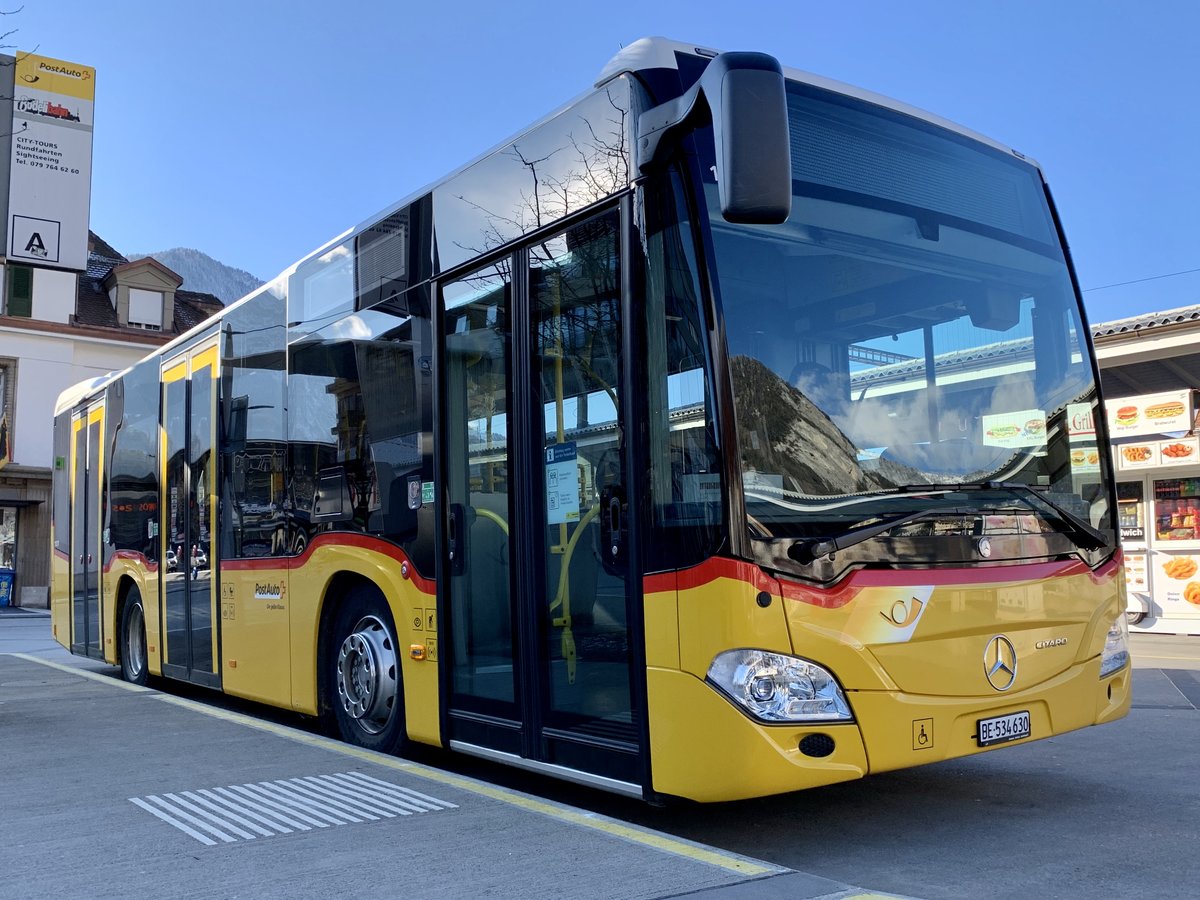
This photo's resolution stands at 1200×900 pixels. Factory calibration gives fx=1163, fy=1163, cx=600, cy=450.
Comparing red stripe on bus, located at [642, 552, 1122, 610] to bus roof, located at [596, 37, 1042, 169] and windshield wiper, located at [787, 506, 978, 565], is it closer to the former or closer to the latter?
windshield wiper, located at [787, 506, 978, 565]

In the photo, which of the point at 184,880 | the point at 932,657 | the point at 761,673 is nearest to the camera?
the point at 184,880

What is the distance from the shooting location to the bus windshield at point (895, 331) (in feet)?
14.6

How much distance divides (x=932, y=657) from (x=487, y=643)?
213 centimetres

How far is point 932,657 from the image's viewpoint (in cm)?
450

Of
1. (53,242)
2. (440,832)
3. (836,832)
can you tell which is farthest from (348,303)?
(836,832)

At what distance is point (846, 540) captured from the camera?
14.3 ft

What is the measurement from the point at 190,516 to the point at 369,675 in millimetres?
3406

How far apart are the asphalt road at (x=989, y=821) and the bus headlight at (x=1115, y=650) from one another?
652 millimetres

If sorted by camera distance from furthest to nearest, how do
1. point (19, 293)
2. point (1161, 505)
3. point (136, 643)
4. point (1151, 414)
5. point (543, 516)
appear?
point (19, 293) → point (1161, 505) → point (1151, 414) → point (136, 643) → point (543, 516)

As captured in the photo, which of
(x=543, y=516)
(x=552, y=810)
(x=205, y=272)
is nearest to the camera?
(x=552, y=810)

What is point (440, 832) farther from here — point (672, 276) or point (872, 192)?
point (872, 192)

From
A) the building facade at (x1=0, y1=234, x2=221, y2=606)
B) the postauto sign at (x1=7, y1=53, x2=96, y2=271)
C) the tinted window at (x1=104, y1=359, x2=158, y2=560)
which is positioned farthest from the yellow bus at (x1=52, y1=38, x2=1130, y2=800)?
the building facade at (x1=0, y1=234, x2=221, y2=606)

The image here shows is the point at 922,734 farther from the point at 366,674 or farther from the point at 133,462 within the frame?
the point at 133,462

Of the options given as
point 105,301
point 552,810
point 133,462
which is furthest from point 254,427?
point 105,301
